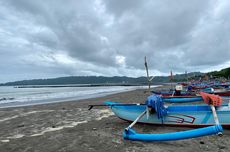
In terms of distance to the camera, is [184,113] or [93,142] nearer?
[93,142]

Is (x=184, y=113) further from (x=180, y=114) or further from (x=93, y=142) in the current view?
(x=93, y=142)

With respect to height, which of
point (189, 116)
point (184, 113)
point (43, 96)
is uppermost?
point (184, 113)

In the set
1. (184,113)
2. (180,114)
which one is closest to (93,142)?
(180,114)

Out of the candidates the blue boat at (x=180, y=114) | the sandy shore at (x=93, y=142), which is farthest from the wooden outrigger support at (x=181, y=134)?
the blue boat at (x=180, y=114)

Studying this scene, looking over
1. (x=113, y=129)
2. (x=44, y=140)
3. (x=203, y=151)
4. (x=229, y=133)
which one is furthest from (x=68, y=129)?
(x=229, y=133)

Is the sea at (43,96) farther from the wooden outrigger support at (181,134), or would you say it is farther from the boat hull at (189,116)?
the wooden outrigger support at (181,134)

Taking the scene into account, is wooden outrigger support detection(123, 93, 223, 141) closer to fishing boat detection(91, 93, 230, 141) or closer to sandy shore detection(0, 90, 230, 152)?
sandy shore detection(0, 90, 230, 152)

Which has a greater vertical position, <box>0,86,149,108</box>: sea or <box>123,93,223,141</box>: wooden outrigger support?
<box>123,93,223,141</box>: wooden outrigger support

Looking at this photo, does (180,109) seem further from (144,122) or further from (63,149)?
(63,149)

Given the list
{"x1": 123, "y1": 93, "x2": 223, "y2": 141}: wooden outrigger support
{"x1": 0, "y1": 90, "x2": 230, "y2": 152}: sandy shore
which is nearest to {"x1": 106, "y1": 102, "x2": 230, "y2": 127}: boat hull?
{"x1": 0, "y1": 90, "x2": 230, "y2": 152}: sandy shore


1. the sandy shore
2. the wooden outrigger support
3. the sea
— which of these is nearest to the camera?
the wooden outrigger support

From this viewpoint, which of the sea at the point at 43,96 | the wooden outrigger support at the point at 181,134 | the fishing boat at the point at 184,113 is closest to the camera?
the wooden outrigger support at the point at 181,134

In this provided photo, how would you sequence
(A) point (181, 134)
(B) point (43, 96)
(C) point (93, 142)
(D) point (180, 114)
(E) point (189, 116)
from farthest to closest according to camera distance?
(B) point (43, 96) < (D) point (180, 114) < (E) point (189, 116) < (C) point (93, 142) < (A) point (181, 134)

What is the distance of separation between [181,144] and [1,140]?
6.44 metres
